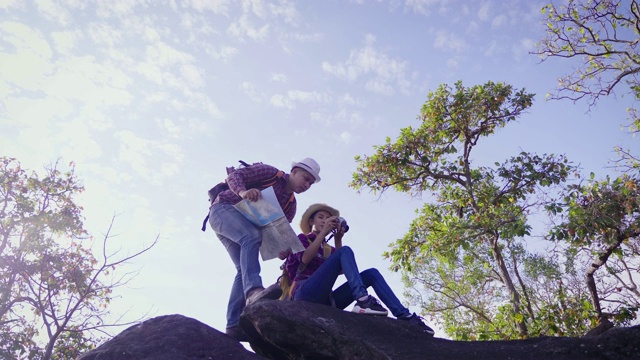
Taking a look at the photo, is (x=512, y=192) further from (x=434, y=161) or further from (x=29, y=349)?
(x=29, y=349)

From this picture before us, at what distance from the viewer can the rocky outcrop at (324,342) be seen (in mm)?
3236

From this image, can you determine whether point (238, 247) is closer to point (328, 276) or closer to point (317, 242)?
point (317, 242)

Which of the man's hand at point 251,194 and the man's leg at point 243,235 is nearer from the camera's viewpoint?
the man's leg at point 243,235

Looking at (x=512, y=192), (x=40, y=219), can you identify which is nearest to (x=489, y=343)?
(x=512, y=192)

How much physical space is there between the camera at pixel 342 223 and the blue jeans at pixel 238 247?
918 millimetres

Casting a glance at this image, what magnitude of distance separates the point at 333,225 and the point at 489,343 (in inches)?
75.7

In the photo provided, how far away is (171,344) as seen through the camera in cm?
403

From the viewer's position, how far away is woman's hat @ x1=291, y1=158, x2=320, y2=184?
5312 millimetres

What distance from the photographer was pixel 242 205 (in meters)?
5.16

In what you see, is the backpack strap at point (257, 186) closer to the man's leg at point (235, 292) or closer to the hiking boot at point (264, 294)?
the man's leg at point (235, 292)

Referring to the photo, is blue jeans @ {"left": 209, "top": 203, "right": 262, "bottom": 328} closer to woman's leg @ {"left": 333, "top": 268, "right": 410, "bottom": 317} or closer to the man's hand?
the man's hand

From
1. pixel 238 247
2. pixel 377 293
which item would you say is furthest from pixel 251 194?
pixel 377 293

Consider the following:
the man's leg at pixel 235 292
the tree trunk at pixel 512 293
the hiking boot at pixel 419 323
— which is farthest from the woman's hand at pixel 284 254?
the tree trunk at pixel 512 293

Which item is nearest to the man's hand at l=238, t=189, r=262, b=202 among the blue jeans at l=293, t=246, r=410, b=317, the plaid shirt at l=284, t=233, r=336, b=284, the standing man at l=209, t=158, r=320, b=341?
the standing man at l=209, t=158, r=320, b=341
